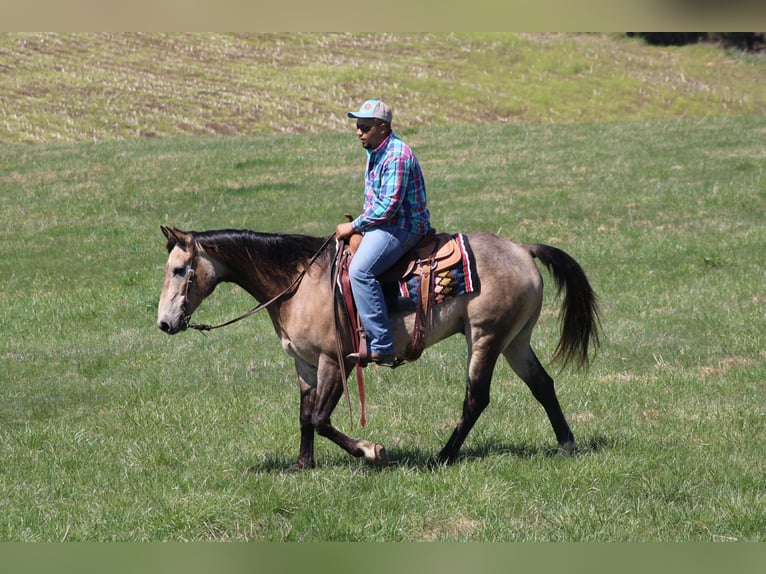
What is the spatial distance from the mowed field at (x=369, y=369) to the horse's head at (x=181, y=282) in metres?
1.28

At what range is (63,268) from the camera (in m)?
18.6

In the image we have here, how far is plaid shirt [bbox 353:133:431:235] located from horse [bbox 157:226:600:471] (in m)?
0.64

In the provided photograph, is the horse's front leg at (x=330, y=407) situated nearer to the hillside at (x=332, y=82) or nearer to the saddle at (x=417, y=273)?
the saddle at (x=417, y=273)

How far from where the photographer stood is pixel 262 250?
26.5ft

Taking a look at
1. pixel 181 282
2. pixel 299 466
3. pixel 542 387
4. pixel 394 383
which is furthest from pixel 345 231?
pixel 394 383

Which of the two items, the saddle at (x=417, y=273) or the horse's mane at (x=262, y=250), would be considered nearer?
the saddle at (x=417, y=273)

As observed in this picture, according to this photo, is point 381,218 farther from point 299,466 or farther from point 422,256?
point 299,466

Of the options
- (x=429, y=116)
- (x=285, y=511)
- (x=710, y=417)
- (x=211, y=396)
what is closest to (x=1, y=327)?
(x=211, y=396)

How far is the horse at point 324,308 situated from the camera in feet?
25.3

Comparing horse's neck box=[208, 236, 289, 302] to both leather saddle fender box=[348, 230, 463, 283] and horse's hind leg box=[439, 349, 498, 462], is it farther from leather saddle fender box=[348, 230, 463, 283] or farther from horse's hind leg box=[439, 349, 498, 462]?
horse's hind leg box=[439, 349, 498, 462]

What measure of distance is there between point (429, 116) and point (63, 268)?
20.6 m

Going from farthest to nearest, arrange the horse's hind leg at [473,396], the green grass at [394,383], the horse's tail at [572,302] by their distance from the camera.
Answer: the horse's tail at [572,302] → the horse's hind leg at [473,396] → the green grass at [394,383]

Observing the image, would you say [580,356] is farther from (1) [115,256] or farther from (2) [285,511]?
(1) [115,256]

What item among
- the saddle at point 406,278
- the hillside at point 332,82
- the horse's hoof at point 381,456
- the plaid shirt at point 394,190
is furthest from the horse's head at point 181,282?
the hillside at point 332,82
